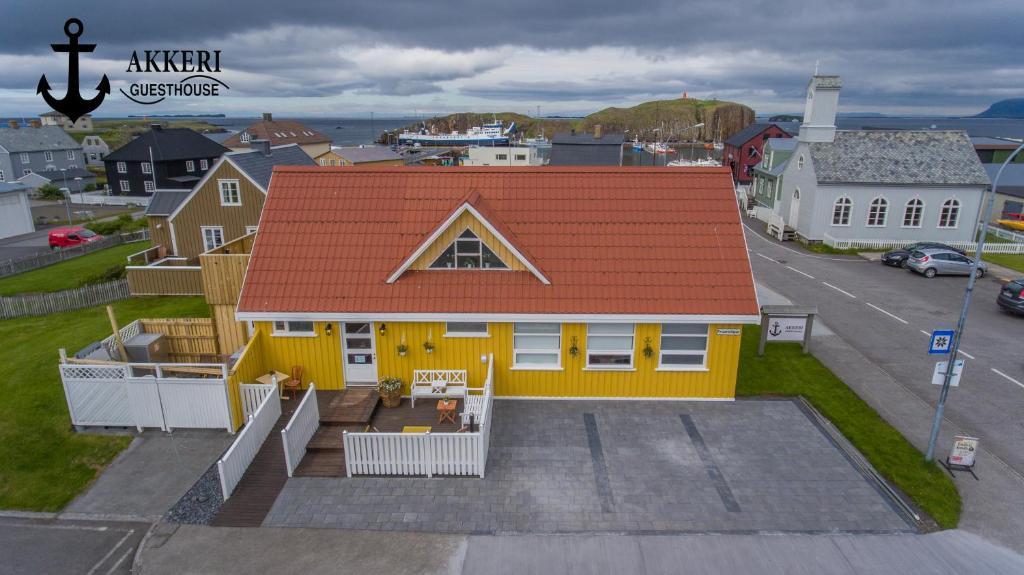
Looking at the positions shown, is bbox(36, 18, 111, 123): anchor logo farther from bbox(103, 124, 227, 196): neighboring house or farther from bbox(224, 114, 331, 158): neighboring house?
bbox(224, 114, 331, 158): neighboring house

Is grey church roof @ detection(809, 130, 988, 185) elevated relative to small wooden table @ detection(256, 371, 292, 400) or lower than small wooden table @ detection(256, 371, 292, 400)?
elevated

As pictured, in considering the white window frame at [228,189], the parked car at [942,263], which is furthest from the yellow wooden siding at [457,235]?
the parked car at [942,263]

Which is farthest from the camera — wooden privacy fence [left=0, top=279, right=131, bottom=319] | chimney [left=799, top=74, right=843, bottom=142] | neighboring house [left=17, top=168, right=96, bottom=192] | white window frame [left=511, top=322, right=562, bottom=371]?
neighboring house [left=17, top=168, right=96, bottom=192]

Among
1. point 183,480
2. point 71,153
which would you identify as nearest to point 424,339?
point 183,480

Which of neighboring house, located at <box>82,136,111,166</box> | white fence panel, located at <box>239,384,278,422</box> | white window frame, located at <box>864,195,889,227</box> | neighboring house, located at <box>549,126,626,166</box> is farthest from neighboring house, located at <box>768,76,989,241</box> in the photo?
neighboring house, located at <box>82,136,111,166</box>

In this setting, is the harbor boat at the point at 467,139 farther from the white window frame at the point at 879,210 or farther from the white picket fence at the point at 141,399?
the white picket fence at the point at 141,399

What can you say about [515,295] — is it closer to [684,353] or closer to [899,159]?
[684,353]

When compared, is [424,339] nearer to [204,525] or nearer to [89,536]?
[204,525]
